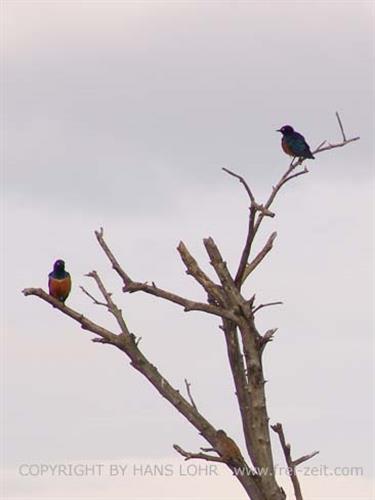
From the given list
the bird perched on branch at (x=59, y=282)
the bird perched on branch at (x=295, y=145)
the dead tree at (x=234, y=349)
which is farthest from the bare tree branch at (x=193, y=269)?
the bird perched on branch at (x=295, y=145)

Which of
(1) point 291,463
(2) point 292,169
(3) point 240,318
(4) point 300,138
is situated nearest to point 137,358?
(3) point 240,318

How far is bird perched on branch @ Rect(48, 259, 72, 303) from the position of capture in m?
20.2

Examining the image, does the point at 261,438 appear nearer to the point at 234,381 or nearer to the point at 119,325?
the point at 234,381

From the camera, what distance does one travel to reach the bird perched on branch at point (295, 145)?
2081 centimetres

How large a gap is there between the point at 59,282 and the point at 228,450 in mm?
7649

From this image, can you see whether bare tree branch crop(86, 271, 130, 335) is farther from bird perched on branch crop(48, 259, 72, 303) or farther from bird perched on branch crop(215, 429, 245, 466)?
bird perched on branch crop(48, 259, 72, 303)

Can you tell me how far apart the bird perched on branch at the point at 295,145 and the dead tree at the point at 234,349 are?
5.84 m

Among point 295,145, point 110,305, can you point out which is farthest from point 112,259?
point 295,145

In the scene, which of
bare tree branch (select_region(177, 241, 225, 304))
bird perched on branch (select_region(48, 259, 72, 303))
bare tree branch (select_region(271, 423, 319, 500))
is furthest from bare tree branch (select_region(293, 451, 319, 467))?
bird perched on branch (select_region(48, 259, 72, 303))

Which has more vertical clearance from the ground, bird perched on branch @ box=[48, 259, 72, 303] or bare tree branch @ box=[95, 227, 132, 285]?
bird perched on branch @ box=[48, 259, 72, 303]

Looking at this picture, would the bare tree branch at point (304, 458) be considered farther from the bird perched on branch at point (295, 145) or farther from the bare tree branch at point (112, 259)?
the bird perched on branch at point (295, 145)

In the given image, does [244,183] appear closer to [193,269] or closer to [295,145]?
[193,269]

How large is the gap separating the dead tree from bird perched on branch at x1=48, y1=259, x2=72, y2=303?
4991 mm

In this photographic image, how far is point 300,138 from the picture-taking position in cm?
2183
